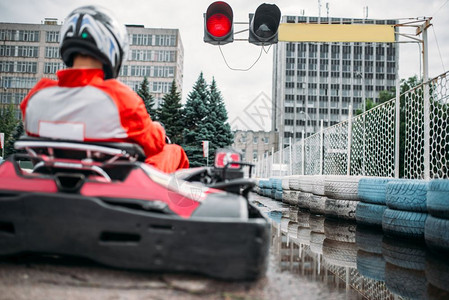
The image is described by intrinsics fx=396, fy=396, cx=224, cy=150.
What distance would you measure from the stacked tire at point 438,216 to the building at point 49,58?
68883mm

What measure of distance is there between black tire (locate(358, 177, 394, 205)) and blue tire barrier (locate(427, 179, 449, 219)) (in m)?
1.45

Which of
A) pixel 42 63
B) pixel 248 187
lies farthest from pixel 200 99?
pixel 42 63

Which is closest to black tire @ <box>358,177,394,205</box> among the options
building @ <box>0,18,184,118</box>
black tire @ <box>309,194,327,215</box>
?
black tire @ <box>309,194,327,215</box>

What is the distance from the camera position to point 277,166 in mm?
23938

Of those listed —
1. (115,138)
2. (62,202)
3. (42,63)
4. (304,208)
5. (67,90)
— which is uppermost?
(42,63)

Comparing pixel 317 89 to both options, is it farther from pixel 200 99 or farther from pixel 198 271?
pixel 198 271

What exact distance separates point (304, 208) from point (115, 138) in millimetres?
7515

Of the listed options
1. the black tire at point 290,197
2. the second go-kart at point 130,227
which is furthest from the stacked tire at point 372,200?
the black tire at point 290,197

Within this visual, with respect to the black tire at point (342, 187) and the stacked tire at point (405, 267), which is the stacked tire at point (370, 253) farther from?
the black tire at point (342, 187)

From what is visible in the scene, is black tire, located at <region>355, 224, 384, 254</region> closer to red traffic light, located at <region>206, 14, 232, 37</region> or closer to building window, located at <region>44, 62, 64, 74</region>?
red traffic light, located at <region>206, 14, 232, 37</region>

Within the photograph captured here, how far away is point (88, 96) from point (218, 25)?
3.35m

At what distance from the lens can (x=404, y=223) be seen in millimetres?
4609

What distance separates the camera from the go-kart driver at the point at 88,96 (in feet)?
8.93

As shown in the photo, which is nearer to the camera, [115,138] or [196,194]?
[115,138]
